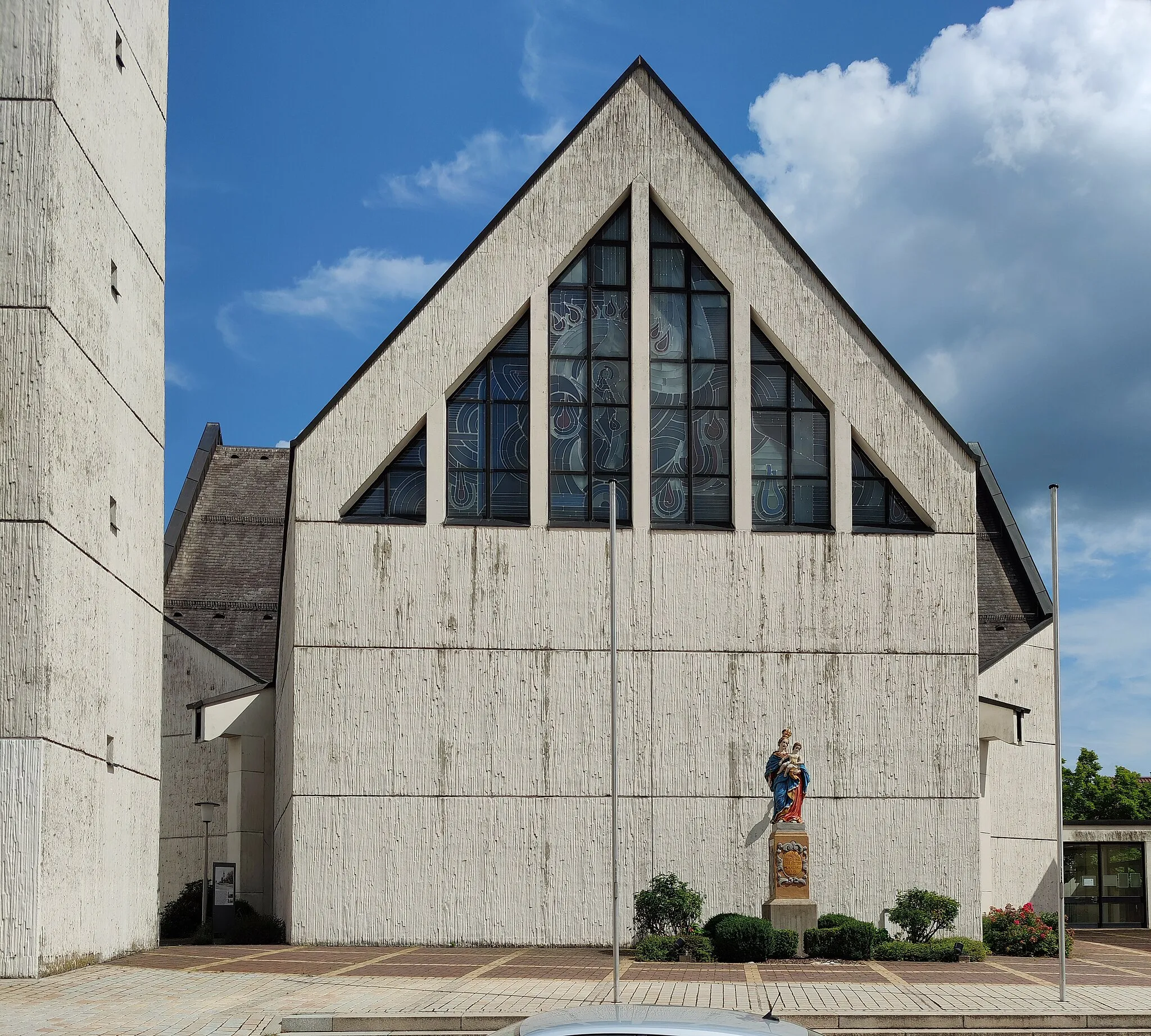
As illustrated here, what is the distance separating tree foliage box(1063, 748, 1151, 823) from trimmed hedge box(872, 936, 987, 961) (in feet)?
165

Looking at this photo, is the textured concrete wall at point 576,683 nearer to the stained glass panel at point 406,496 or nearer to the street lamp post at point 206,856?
the stained glass panel at point 406,496

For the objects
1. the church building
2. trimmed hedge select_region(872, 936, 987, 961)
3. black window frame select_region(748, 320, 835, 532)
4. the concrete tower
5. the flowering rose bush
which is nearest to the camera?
the concrete tower

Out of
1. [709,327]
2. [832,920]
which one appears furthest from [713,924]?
[709,327]

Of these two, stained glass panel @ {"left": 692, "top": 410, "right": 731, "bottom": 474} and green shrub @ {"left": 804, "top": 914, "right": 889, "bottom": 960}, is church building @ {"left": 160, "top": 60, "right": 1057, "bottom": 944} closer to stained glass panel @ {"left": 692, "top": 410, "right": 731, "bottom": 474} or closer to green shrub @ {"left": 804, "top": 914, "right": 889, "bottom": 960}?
stained glass panel @ {"left": 692, "top": 410, "right": 731, "bottom": 474}

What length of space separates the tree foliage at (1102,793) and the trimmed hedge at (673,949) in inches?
2084

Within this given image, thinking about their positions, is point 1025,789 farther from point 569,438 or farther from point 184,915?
point 184,915

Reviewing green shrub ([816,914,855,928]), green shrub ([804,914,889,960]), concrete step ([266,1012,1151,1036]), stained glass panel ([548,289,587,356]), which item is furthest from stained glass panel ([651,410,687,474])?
concrete step ([266,1012,1151,1036])

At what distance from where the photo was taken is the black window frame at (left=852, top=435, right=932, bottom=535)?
26016 mm

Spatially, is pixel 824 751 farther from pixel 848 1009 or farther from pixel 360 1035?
pixel 360 1035

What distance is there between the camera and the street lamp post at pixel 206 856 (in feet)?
109

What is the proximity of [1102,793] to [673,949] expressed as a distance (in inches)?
2198

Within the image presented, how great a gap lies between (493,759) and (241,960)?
564 cm

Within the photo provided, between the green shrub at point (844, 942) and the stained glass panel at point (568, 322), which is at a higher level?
the stained glass panel at point (568, 322)

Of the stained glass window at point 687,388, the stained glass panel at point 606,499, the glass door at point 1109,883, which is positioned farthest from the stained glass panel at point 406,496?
the glass door at point 1109,883
